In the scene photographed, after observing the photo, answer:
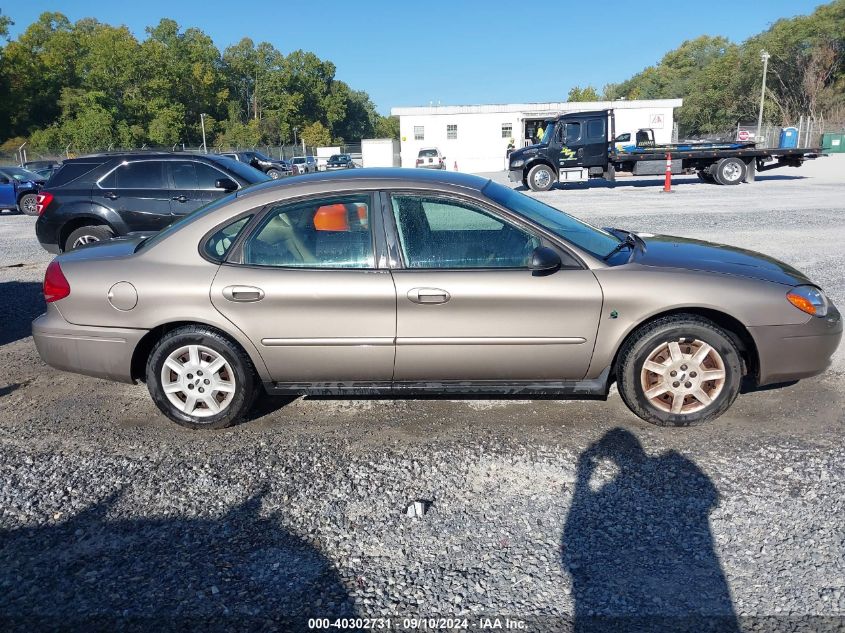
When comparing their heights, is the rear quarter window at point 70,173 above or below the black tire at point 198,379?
above

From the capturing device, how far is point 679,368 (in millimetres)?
3832

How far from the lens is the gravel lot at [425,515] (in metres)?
2.51

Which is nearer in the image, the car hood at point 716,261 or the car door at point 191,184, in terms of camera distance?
the car hood at point 716,261

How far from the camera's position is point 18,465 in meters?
3.72

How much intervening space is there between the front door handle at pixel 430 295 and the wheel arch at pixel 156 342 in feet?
3.42

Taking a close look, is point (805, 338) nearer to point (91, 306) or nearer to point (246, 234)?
point (246, 234)

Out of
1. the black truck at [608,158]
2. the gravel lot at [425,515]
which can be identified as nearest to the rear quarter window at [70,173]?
the gravel lot at [425,515]

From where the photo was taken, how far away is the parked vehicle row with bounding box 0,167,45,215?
766 inches

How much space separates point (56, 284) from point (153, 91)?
81.8 meters

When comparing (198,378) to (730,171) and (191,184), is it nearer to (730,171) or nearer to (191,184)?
(191,184)

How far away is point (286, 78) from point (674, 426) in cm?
11117

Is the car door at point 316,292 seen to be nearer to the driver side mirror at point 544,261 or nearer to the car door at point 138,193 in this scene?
the driver side mirror at point 544,261

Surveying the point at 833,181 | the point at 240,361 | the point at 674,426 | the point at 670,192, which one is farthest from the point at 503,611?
the point at 833,181

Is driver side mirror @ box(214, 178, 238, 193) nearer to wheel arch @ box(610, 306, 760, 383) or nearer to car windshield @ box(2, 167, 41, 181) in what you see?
wheel arch @ box(610, 306, 760, 383)
